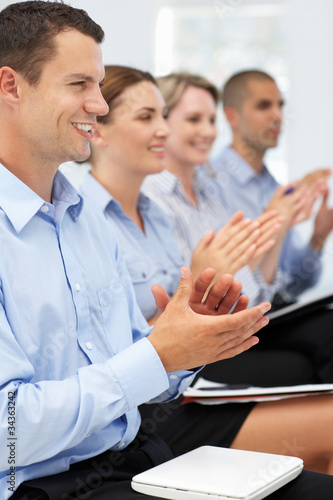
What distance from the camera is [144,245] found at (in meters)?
1.66

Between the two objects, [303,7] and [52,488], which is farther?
[303,7]

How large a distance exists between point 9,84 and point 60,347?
41cm

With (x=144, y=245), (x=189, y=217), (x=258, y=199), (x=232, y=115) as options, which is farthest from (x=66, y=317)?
(x=232, y=115)

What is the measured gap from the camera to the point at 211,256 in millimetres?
1615

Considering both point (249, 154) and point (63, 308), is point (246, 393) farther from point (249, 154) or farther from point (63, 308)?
point (249, 154)

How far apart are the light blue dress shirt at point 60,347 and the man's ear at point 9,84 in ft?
0.37

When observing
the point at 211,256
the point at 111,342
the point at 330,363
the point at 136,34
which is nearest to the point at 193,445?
the point at 111,342

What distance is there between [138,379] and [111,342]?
0.55 ft

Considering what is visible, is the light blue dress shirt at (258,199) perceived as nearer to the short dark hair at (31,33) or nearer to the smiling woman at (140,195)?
the smiling woman at (140,195)

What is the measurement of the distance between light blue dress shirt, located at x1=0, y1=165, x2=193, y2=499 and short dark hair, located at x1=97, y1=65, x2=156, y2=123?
0.62 meters

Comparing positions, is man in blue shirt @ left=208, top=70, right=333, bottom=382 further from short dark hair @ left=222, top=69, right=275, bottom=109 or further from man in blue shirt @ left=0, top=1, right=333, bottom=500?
man in blue shirt @ left=0, top=1, right=333, bottom=500

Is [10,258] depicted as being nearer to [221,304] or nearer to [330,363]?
[221,304]

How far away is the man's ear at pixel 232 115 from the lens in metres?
2.92

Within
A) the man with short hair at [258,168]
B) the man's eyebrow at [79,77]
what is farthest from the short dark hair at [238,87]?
the man's eyebrow at [79,77]
